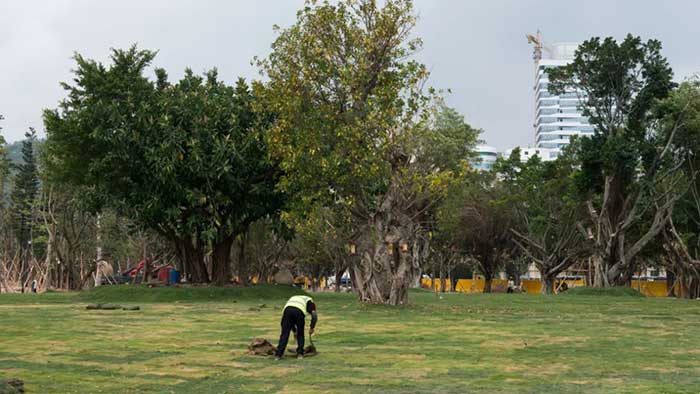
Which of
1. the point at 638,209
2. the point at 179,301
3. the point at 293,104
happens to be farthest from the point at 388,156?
the point at 638,209

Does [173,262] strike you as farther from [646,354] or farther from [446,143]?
[646,354]

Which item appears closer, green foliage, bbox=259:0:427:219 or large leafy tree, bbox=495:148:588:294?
green foliage, bbox=259:0:427:219

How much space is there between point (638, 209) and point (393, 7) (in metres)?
27.2

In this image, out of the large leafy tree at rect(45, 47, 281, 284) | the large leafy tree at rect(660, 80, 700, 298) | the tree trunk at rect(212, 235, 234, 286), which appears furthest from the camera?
the large leafy tree at rect(660, 80, 700, 298)

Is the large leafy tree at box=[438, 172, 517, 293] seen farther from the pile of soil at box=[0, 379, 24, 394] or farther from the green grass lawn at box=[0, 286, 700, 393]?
the pile of soil at box=[0, 379, 24, 394]

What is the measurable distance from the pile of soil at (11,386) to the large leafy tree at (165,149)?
30477mm

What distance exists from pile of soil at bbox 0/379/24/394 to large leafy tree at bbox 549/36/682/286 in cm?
4573

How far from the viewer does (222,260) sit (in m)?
47.8

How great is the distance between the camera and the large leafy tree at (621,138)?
53312 millimetres

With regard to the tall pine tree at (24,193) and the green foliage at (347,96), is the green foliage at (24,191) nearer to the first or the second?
the tall pine tree at (24,193)

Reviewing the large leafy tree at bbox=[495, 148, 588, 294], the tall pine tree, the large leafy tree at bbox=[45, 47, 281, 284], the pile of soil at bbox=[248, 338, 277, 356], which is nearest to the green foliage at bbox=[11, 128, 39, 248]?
the tall pine tree

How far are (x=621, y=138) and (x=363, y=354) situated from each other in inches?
1581

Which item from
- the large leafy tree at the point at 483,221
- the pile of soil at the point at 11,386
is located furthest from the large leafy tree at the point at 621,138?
the pile of soil at the point at 11,386

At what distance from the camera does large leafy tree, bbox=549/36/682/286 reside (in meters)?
53.3
